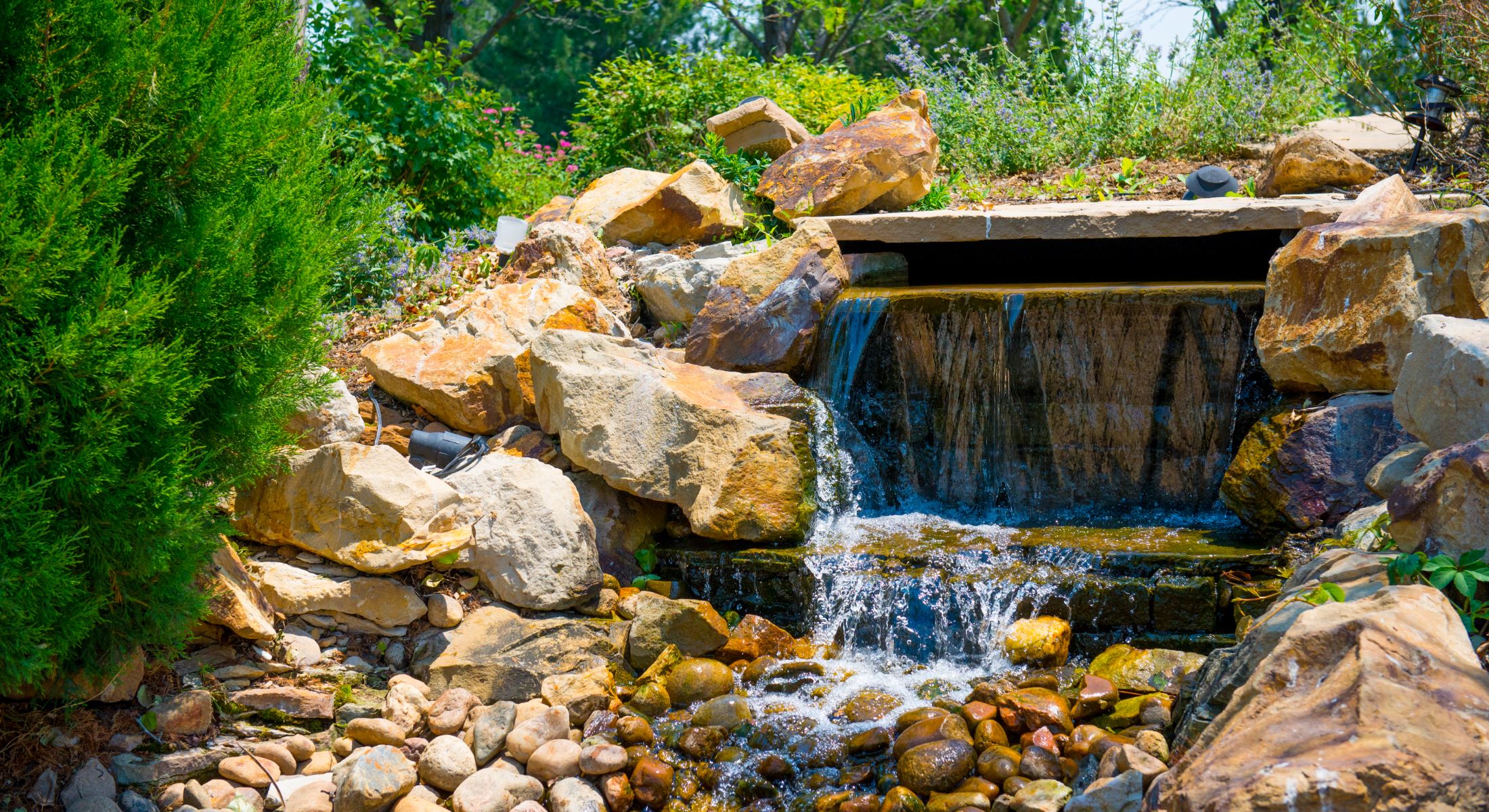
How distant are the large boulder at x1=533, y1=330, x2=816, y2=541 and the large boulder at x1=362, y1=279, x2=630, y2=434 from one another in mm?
296

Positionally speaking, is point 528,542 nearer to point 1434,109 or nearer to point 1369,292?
point 1369,292

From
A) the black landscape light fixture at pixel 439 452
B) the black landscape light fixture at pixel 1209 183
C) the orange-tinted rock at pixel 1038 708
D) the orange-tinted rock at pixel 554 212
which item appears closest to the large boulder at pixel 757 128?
the orange-tinted rock at pixel 554 212

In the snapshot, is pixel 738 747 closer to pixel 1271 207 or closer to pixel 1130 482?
pixel 1130 482

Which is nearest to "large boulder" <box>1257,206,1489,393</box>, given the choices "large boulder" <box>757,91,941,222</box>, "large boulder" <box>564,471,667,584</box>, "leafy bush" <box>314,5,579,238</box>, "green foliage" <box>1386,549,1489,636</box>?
"green foliage" <box>1386,549,1489,636</box>

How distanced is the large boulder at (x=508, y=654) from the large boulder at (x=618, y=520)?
59 centimetres

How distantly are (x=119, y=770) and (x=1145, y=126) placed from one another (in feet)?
27.2

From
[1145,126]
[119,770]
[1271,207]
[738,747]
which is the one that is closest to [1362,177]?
[1271,207]

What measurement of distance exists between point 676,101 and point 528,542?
560 centimetres

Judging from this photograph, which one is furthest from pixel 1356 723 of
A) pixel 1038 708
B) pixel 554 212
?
pixel 554 212

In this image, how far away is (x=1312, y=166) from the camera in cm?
689

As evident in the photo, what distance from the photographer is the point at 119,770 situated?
12.1 ft

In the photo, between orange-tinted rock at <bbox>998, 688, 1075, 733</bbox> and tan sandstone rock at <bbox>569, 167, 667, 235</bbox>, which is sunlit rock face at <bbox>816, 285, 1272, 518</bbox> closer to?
orange-tinted rock at <bbox>998, 688, 1075, 733</bbox>

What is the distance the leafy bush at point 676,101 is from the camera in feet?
30.8

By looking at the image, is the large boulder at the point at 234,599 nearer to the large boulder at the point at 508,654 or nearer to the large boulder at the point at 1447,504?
the large boulder at the point at 508,654
